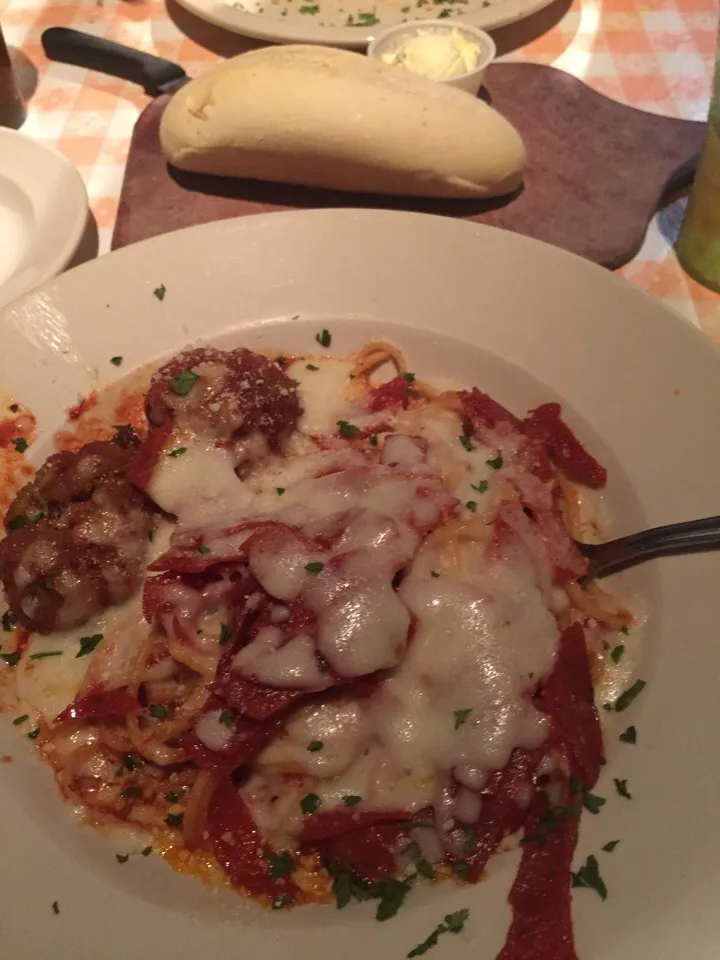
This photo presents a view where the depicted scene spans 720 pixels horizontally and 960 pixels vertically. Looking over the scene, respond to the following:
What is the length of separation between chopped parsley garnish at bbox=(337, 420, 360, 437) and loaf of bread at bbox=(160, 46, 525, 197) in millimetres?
1130

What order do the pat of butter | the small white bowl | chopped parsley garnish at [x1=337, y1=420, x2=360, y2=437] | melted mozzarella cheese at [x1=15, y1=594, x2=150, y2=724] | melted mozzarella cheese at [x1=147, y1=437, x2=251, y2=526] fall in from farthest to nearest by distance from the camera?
the small white bowl < the pat of butter < chopped parsley garnish at [x1=337, y1=420, x2=360, y2=437] < melted mozzarella cheese at [x1=147, y1=437, x2=251, y2=526] < melted mozzarella cheese at [x1=15, y1=594, x2=150, y2=724]

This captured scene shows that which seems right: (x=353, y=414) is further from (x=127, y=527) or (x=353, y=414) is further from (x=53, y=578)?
(x=53, y=578)

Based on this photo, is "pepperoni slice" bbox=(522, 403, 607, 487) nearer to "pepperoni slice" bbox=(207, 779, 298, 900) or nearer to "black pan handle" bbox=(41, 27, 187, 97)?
"pepperoni slice" bbox=(207, 779, 298, 900)

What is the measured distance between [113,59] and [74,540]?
2.95 metres

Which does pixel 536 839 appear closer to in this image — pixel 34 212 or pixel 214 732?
pixel 214 732

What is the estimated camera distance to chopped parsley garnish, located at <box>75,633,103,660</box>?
214 cm

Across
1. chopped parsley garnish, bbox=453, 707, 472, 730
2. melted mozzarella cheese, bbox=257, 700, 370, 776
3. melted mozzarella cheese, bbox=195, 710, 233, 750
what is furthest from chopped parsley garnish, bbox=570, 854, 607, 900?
melted mozzarella cheese, bbox=195, 710, 233, 750

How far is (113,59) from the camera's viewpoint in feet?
13.2

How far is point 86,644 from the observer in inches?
84.7

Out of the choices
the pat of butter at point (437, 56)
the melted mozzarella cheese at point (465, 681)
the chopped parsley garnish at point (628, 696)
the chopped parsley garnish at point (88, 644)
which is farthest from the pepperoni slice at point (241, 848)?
the pat of butter at point (437, 56)

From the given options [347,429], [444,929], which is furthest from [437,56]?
[444,929]

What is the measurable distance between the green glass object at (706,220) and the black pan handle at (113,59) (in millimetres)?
2421

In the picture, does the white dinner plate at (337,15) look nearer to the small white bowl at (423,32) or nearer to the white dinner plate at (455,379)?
the small white bowl at (423,32)

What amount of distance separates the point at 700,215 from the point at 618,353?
0.92 metres
